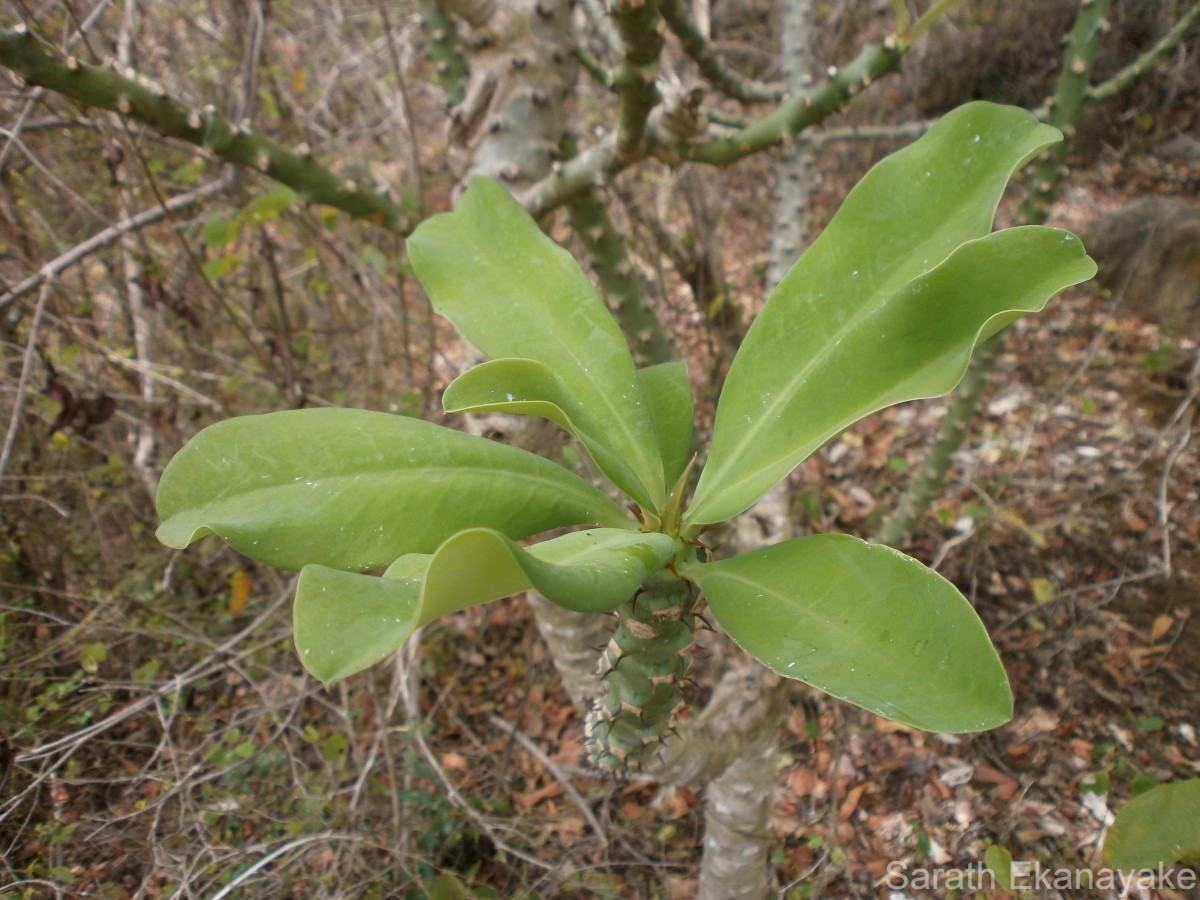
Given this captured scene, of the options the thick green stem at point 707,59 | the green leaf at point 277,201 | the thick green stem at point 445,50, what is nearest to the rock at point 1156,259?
the thick green stem at point 707,59

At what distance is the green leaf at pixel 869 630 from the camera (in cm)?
55

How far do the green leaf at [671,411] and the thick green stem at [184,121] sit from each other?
2.45 ft

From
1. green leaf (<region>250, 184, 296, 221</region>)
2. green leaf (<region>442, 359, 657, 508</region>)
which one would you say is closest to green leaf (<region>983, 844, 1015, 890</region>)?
green leaf (<region>442, 359, 657, 508</region>)

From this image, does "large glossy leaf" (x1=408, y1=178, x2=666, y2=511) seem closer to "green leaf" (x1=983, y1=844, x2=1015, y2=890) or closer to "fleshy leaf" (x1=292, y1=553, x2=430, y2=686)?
"fleshy leaf" (x1=292, y1=553, x2=430, y2=686)

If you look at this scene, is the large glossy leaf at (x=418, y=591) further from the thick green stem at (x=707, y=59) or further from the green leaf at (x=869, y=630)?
the thick green stem at (x=707, y=59)

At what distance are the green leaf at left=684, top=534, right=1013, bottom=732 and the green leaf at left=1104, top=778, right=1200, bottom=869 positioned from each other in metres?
0.65

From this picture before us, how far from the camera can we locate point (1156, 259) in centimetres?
304

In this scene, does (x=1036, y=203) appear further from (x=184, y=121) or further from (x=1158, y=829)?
(x=184, y=121)

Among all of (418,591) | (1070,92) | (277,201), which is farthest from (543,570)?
(1070,92)

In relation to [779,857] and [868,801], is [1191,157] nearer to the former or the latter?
[868,801]

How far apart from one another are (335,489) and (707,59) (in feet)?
4.24

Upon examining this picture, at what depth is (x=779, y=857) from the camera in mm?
1729

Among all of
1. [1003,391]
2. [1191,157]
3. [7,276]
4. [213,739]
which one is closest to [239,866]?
[213,739]

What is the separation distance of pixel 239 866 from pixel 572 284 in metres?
1.20
